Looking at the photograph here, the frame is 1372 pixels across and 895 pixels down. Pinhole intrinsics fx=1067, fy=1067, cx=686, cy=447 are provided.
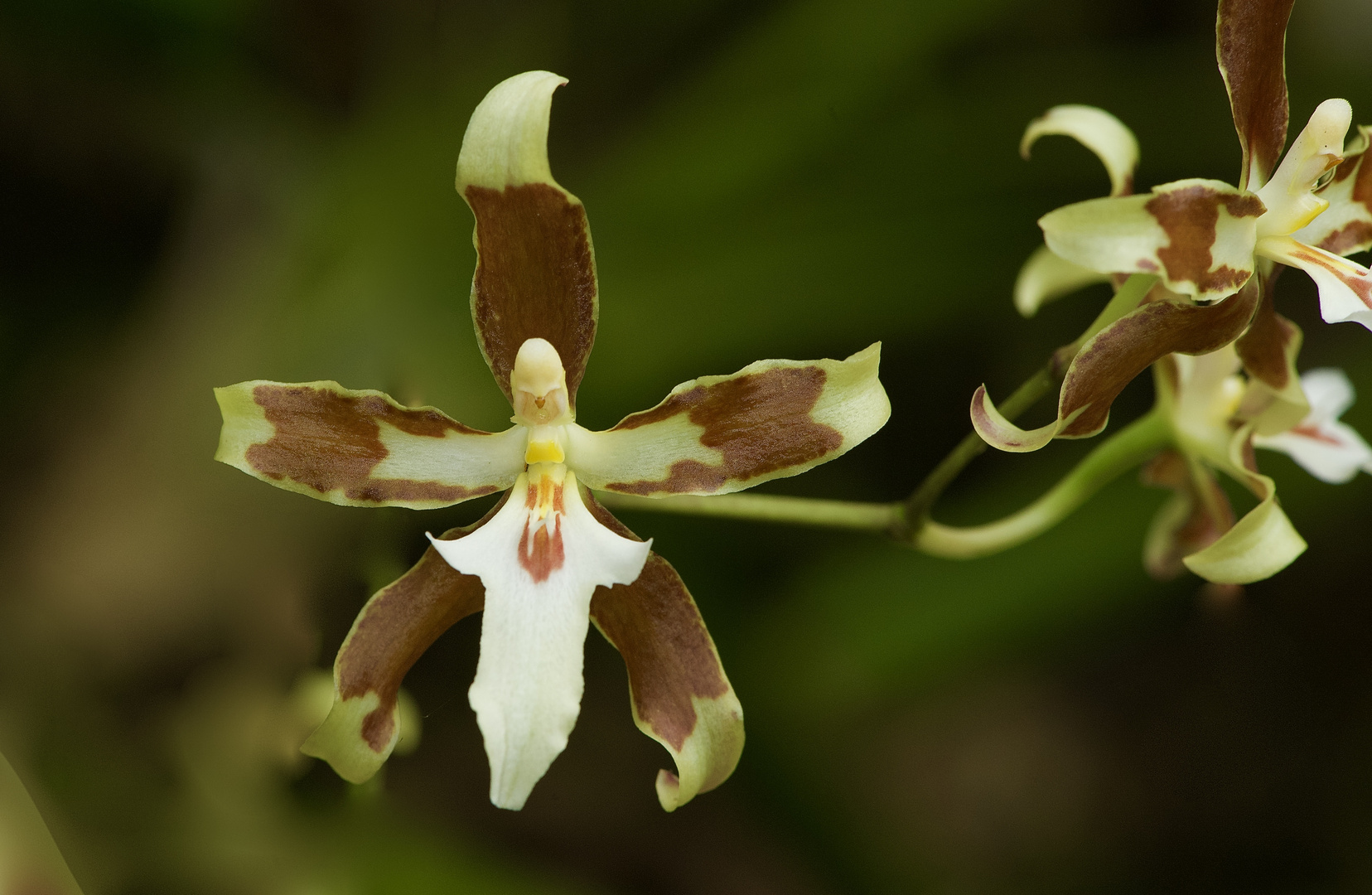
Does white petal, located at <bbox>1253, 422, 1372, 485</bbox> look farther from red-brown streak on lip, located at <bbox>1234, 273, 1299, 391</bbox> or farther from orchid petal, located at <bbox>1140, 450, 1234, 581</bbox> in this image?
red-brown streak on lip, located at <bbox>1234, 273, 1299, 391</bbox>

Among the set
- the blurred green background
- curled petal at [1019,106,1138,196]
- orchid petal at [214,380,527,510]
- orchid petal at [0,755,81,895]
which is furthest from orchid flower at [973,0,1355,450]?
orchid petal at [0,755,81,895]

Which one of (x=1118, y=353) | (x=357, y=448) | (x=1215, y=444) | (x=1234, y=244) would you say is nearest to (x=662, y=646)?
(x=357, y=448)

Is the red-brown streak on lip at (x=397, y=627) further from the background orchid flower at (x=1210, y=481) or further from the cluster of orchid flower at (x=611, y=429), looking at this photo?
the background orchid flower at (x=1210, y=481)

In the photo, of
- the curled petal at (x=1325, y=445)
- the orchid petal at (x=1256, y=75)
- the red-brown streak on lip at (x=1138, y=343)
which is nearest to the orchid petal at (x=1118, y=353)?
the red-brown streak on lip at (x=1138, y=343)

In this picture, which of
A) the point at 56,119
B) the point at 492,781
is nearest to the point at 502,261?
the point at 492,781

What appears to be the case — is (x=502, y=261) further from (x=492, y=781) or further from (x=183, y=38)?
(x=183, y=38)

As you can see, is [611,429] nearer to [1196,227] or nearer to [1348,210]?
[1196,227]

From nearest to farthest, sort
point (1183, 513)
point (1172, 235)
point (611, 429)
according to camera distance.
Answer: point (1172, 235), point (611, 429), point (1183, 513)
